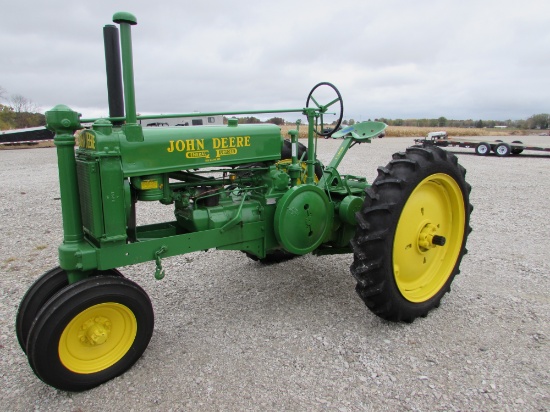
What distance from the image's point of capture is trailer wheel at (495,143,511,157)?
17.0 metres

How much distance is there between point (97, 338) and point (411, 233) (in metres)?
2.32

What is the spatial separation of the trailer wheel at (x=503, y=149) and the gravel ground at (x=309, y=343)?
13.6 metres

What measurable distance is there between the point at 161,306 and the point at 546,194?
8192 mm

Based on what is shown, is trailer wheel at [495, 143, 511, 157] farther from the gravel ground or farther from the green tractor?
the green tractor

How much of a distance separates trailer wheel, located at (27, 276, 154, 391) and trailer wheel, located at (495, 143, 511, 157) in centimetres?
1780

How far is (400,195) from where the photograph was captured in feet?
9.51

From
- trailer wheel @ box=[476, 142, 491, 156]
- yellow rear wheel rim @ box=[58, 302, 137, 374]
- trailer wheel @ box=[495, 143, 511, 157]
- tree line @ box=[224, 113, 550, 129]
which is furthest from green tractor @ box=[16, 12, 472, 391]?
tree line @ box=[224, 113, 550, 129]

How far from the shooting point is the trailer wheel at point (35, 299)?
2.65m

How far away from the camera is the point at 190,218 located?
3039mm

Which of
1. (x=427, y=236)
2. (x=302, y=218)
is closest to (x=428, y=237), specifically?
(x=427, y=236)

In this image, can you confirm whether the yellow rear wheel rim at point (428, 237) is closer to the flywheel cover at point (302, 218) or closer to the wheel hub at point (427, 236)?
the wheel hub at point (427, 236)

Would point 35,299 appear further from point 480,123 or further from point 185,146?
point 480,123

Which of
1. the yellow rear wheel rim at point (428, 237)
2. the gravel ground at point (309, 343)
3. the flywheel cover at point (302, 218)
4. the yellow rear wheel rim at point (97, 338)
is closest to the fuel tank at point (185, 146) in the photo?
the flywheel cover at point (302, 218)

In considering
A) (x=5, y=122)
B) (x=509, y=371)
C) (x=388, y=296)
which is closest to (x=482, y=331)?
(x=509, y=371)
